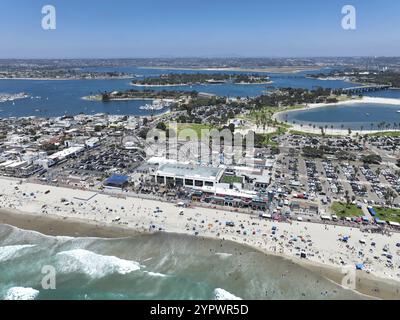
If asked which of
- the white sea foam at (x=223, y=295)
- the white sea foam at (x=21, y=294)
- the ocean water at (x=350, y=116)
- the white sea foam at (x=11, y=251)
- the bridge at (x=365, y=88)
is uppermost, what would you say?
the bridge at (x=365, y=88)

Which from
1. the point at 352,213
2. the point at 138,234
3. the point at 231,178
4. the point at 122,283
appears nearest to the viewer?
the point at 122,283

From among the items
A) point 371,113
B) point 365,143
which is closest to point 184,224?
point 365,143

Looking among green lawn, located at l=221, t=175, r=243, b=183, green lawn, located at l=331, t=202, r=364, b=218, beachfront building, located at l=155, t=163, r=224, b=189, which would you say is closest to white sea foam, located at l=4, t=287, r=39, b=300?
beachfront building, located at l=155, t=163, r=224, b=189

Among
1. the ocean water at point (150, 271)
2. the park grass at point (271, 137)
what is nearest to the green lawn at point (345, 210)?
the ocean water at point (150, 271)

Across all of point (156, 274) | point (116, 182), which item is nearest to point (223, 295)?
point (156, 274)

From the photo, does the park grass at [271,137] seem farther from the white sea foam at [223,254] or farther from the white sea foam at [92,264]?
the white sea foam at [92,264]

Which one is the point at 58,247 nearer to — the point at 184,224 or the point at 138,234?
the point at 138,234
